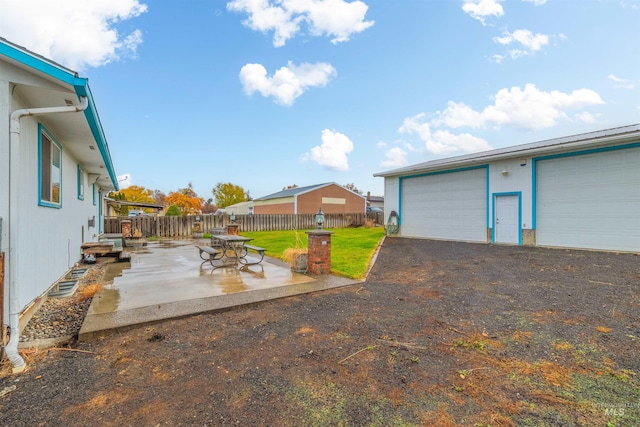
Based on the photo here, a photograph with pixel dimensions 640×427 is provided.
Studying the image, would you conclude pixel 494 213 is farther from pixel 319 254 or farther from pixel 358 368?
pixel 358 368

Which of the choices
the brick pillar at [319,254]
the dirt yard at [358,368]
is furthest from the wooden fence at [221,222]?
the dirt yard at [358,368]

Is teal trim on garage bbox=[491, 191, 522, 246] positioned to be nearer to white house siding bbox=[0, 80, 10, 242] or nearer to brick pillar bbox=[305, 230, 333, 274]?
brick pillar bbox=[305, 230, 333, 274]

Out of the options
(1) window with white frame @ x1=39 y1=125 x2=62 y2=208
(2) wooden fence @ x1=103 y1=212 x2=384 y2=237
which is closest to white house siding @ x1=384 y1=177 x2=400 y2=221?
(2) wooden fence @ x1=103 y1=212 x2=384 y2=237

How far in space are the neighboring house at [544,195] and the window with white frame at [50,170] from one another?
43.9 feet

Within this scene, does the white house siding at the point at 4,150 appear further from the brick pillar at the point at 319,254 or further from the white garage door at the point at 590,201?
the white garage door at the point at 590,201

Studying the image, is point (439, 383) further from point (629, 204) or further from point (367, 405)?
point (629, 204)

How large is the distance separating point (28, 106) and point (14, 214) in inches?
74.6

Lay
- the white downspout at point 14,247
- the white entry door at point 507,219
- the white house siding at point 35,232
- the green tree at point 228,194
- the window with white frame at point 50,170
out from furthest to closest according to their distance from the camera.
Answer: the green tree at point 228,194 < the white entry door at point 507,219 < the window with white frame at point 50,170 < the white house siding at point 35,232 < the white downspout at point 14,247

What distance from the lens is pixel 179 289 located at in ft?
17.7

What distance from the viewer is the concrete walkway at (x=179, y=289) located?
3973 millimetres

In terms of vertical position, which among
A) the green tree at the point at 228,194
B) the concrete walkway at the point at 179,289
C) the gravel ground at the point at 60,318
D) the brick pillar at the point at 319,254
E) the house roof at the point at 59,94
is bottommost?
the gravel ground at the point at 60,318

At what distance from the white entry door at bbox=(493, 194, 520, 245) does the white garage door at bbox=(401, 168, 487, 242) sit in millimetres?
520

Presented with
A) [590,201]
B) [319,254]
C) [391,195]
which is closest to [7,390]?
[319,254]

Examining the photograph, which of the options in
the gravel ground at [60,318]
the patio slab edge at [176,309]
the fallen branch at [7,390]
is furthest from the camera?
the patio slab edge at [176,309]
